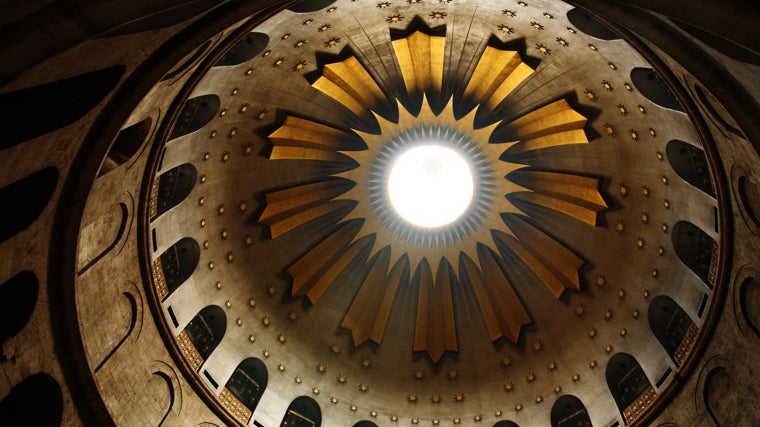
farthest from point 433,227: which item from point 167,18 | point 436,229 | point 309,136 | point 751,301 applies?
point 167,18

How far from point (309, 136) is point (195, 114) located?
347 centimetres

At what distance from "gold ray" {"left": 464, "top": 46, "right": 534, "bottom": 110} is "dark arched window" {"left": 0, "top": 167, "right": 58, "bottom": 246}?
993cm

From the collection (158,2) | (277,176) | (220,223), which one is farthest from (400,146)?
(158,2)

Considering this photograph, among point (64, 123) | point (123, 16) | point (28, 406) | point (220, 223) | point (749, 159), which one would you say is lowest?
point (28, 406)

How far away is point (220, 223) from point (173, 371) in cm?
413

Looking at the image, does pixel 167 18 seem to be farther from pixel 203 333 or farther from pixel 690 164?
pixel 690 164

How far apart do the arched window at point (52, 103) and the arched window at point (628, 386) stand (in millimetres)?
13000

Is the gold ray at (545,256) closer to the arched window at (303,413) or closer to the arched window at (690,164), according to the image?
the arched window at (690,164)

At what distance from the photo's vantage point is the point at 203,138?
13.9 metres

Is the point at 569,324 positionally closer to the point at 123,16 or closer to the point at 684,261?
the point at 684,261

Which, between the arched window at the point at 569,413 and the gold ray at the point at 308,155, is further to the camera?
the gold ray at the point at 308,155

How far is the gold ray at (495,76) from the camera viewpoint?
45.6ft

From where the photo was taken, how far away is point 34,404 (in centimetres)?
957

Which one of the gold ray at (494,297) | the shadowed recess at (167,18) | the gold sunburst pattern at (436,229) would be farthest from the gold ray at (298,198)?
the shadowed recess at (167,18)
